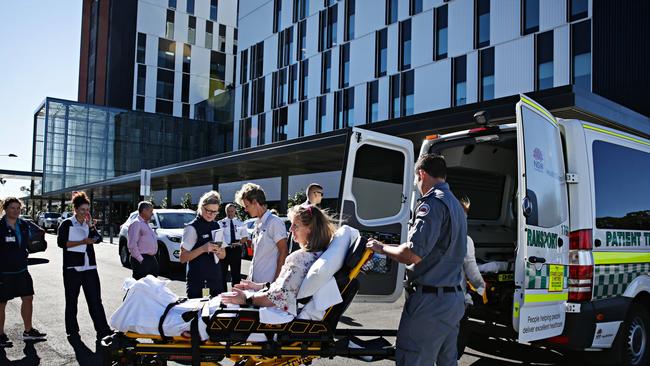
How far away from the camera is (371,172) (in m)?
6.54

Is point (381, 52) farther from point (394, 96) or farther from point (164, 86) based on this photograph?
point (164, 86)

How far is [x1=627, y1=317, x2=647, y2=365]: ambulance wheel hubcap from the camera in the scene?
16.9ft

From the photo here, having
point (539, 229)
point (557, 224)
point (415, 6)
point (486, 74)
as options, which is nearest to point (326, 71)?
point (415, 6)

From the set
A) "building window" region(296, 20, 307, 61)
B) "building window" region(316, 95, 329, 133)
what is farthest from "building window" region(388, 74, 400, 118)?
"building window" region(296, 20, 307, 61)

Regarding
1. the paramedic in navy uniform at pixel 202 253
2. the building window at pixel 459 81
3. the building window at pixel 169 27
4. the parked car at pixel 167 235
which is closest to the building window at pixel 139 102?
the building window at pixel 169 27

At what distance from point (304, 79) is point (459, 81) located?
13.8 m

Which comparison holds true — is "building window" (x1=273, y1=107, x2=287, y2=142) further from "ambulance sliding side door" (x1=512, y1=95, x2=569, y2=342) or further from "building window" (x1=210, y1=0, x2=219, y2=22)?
"ambulance sliding side door" (x1=512, y1=95, x2=569, y2=342)

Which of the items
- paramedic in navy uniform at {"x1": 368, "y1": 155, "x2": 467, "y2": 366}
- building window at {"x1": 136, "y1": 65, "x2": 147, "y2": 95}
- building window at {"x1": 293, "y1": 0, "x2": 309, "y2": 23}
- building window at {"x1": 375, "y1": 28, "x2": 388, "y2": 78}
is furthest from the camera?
building window at {"x1": 136, "y1": 65, "x2": 147, "y2": 95}

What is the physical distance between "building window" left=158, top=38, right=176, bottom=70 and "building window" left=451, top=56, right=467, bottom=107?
4084cm

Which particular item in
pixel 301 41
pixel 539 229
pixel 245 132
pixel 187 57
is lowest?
pixel 539 229

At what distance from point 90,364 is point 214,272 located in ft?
5.08

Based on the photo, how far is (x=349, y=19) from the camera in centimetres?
3409

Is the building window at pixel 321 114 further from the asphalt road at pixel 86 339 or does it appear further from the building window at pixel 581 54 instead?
the asphalt road at pixel 86 339

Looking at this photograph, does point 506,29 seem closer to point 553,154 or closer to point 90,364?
point 553,154
